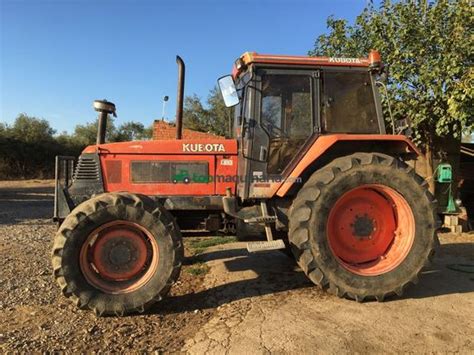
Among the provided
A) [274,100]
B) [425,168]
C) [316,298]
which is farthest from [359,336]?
[425,168]

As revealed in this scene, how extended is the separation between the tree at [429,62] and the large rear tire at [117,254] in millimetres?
5952

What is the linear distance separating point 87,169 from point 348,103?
10.4 ft

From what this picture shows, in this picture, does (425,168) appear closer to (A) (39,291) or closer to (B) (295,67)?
(B) (295,67)

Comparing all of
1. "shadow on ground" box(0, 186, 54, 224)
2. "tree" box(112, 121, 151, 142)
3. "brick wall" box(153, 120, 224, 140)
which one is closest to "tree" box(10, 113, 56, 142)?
"tree" box(112, 121, 151, 142)

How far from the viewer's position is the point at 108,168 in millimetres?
5367

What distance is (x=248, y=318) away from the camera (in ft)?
14.8

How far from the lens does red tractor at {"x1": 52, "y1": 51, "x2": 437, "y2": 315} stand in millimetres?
4680

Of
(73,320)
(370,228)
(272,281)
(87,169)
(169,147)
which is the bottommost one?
(73,320)

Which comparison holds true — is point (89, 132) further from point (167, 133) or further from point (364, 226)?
point (364, 226)

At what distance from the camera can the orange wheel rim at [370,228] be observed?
5.12m

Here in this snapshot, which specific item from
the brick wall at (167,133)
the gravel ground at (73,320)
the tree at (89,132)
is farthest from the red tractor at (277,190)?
the tree at (89,132)

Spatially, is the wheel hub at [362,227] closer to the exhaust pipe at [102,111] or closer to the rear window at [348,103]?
the rear window at [348,103]

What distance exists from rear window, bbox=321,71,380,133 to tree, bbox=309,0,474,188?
11.2 ft

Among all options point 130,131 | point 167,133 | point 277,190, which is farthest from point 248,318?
point 130,131
